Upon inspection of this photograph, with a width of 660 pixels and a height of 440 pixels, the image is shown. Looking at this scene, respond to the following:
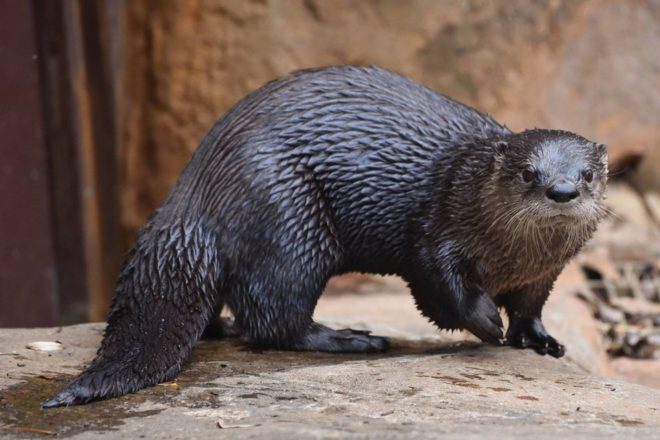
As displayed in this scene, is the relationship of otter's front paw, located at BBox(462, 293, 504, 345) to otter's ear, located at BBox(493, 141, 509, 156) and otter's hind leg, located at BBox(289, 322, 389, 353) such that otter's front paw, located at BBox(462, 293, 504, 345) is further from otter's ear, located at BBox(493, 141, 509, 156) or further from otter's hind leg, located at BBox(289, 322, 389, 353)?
otter's ear, located at BBox(493, 141, 509, 156)

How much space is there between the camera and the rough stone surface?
2533mm

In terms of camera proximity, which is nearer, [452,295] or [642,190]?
[452,295]

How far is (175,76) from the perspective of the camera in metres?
5.68

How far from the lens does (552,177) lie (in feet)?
10.4

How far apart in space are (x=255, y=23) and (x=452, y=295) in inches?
101

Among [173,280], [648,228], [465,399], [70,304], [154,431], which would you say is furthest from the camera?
[648,228]

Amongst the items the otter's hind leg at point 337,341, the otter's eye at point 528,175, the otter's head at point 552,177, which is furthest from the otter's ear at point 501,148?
the otter's hind leg at point 337,341

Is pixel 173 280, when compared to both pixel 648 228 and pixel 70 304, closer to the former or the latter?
pixel 70 304

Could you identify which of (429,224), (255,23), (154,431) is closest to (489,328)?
(429,224)

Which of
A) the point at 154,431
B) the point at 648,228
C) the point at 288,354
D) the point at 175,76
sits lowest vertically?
the point at 154,431

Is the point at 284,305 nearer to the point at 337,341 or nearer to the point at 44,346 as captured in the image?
the point at 337,341

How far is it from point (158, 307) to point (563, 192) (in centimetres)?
118

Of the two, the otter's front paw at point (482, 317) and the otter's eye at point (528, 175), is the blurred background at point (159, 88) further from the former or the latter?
the otter's eye at point (528, 175)

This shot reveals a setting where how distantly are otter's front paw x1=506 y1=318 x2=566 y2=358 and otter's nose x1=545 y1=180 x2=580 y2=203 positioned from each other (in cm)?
68
